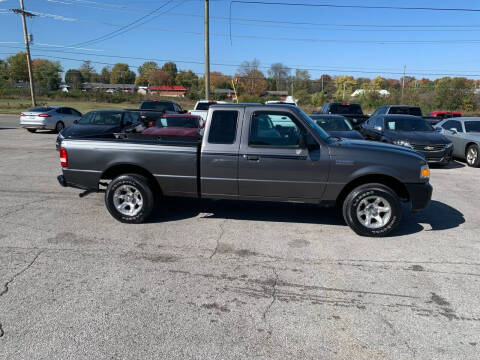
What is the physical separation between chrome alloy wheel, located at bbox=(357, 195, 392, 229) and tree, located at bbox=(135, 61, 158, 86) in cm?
11819

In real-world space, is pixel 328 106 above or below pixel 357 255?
above

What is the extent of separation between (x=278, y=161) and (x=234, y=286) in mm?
2066

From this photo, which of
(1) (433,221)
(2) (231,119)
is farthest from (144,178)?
(1) (433,221)

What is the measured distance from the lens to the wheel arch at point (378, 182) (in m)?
5.38

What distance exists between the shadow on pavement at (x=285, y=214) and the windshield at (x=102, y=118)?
7.33 metres

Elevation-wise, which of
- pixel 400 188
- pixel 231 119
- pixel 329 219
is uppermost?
pixel 231 119

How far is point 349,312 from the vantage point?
339 centimetres

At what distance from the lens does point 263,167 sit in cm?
530

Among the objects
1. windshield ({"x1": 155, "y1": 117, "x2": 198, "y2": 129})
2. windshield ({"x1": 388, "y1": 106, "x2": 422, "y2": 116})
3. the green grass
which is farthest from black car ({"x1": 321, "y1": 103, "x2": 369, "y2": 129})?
the green grass

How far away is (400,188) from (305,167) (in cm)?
152

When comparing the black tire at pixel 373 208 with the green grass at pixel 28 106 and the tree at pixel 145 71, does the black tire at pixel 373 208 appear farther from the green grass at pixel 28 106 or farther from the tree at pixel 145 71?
the tree at pixel 145 71

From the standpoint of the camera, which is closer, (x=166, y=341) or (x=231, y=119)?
(x=166, y=341)

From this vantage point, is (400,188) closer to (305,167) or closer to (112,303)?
(305,167)

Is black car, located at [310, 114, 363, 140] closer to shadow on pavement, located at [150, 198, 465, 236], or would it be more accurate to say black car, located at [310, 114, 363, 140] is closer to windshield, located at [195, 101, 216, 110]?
shadow on pavement, located at [150, 198, 465, 236]
